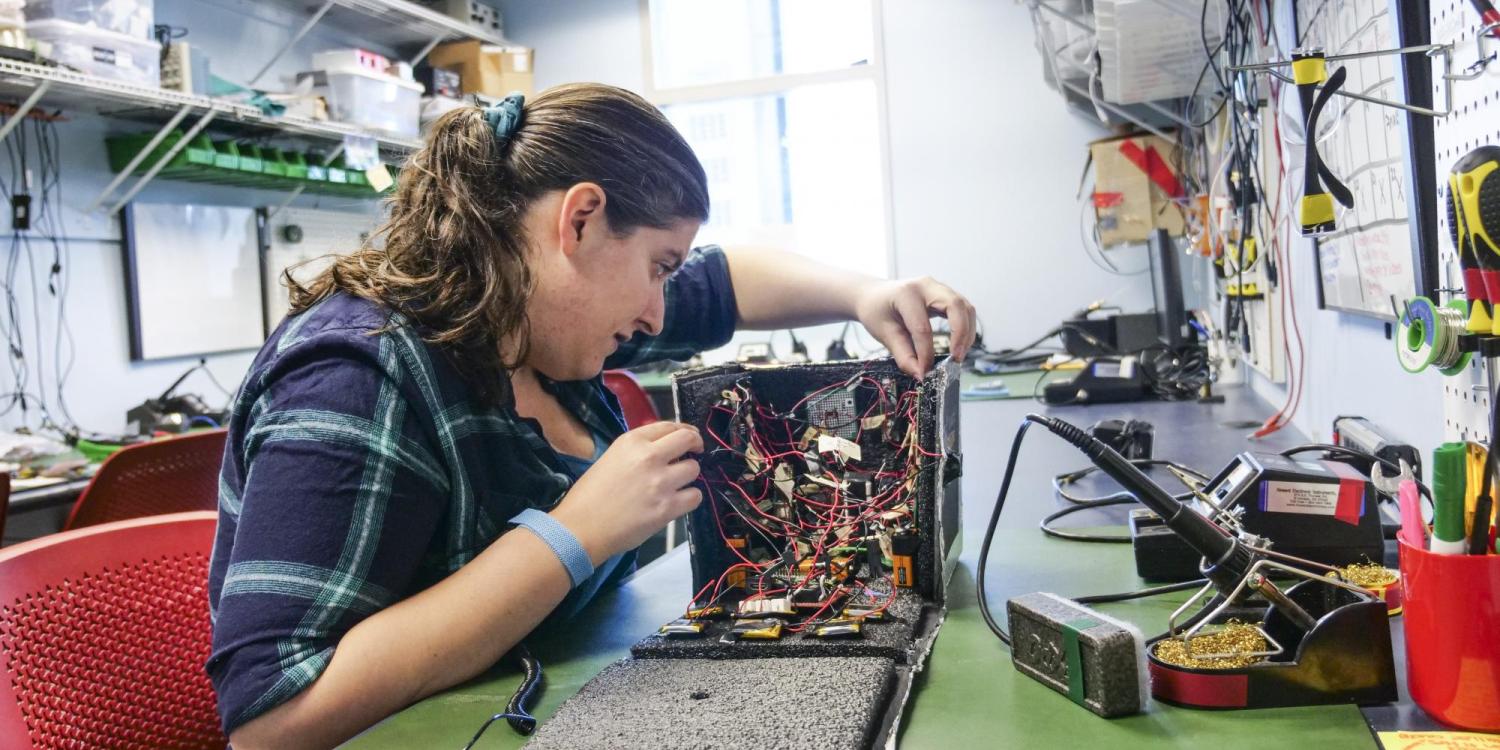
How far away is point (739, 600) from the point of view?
89 cm

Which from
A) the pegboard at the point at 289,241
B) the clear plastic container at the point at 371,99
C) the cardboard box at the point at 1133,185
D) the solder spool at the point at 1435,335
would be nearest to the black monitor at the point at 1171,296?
the cardboard box at the point at 1133,185

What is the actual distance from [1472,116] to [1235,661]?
0.48 m

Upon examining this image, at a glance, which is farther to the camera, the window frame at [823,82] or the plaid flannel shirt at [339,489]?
the window frame at [823,82]

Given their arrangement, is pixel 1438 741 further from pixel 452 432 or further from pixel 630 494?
pixel 452 432

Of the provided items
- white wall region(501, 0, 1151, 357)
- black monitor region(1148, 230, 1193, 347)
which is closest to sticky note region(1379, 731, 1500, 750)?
black monitor region(1148, 230, 1193, 347)

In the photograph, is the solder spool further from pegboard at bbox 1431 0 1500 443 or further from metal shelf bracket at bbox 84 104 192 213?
metal shelf bracket at bbox 84 104 192 213

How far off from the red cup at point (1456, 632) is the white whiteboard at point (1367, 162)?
52cm

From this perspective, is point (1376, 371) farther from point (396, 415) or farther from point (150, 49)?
point (150, 49)

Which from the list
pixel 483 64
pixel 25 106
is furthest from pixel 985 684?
pixel 483 64

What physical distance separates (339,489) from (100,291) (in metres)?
3.06

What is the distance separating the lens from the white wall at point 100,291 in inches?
118

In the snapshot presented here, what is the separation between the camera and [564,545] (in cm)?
79

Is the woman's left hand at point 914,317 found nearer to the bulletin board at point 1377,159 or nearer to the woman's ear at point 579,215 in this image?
the woman's ear at point 579,215

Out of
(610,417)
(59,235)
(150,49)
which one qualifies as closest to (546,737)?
(610,417)
